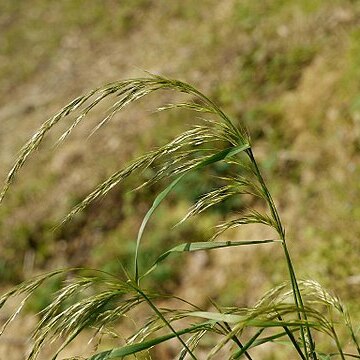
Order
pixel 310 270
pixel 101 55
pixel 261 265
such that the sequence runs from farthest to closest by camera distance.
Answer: pixel 101 55
pixel 261 265
pixel 310 270

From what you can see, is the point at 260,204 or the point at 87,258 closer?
the point at 260,204

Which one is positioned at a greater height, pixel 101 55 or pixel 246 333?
pixel 101 55

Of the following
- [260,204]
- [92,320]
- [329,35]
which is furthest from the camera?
[329,35]

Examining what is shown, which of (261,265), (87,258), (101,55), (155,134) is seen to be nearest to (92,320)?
(261,265)

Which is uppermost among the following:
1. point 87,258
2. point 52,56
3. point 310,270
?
point 52,56

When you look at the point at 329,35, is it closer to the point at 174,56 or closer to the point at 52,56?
the point at 174,56

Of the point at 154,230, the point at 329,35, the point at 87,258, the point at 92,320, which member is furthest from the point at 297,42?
the point at 92,320
